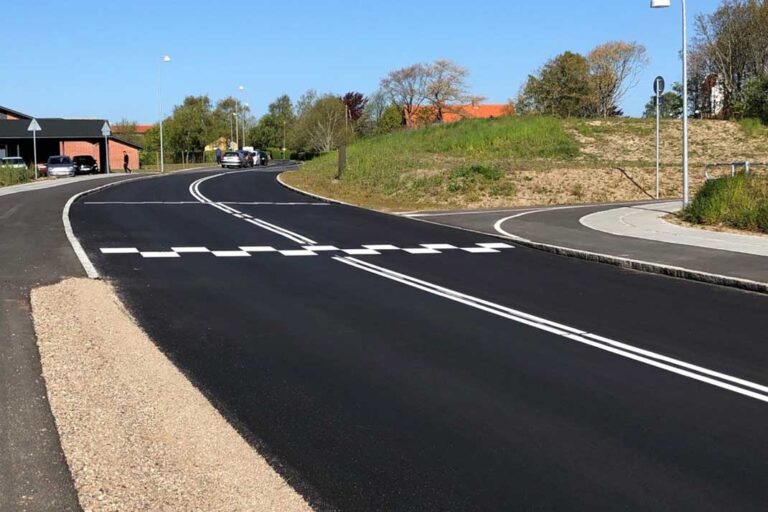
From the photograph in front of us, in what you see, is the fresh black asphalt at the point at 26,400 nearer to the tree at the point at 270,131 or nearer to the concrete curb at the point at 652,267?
the concrete curb at the point at 652,267

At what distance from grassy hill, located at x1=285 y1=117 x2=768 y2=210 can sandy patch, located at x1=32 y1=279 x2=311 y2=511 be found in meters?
20.2

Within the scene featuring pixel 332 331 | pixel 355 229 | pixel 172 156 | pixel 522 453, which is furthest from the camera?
pixel 172 156

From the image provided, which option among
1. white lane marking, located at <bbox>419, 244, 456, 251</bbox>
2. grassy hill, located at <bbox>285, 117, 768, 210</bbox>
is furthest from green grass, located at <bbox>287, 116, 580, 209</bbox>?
white lane marking, located at <bbox>419, 244, 456, 251</bbox>

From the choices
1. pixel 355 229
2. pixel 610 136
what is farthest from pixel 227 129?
pixel 355 229

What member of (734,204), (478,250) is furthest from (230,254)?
(734,204)

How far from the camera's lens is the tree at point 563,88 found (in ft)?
262

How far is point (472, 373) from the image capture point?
23.4 ft

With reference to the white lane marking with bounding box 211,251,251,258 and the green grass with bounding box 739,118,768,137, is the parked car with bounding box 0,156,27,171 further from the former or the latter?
the green grass with bounding box 739,118,768,137

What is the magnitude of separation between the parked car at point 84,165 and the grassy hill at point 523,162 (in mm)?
22342

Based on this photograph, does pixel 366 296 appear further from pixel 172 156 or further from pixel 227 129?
pixel 227 129

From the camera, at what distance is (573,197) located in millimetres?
29047

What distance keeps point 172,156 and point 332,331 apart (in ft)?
313

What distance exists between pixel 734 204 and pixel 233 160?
174ft

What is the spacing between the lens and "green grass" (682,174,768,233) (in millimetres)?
18391
